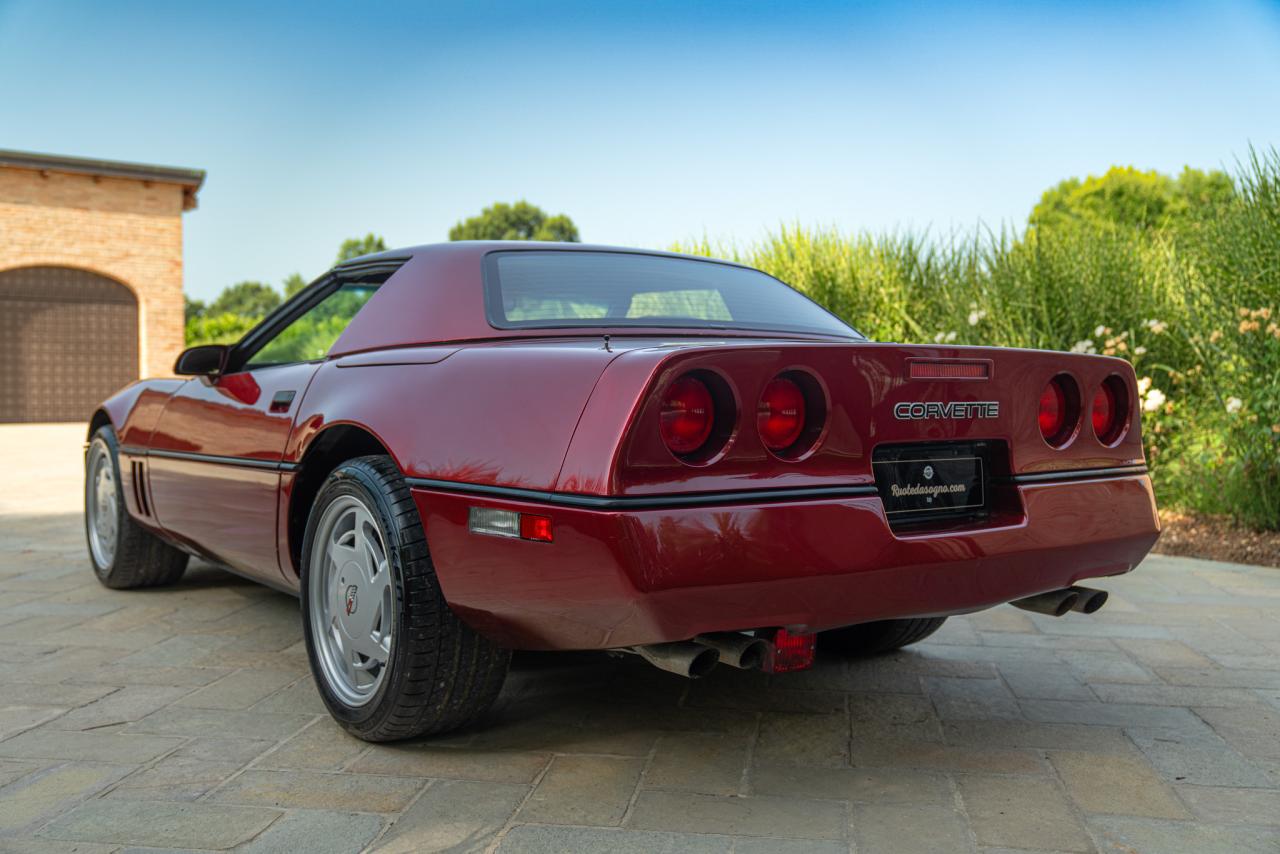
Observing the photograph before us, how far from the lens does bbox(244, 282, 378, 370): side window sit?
11.2 feet

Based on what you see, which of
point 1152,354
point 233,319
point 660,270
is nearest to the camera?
point 660,270

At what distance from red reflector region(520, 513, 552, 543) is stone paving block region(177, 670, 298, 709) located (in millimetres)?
1347

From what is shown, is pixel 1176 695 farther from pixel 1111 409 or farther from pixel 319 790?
pixel 319 790

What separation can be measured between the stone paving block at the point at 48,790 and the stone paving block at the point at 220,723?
0.29m

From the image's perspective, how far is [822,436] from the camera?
83.9 inches

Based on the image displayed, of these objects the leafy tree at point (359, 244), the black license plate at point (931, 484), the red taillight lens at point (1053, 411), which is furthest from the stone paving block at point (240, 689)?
the leafy tree at point (359, 244)

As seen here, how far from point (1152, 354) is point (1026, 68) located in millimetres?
8447

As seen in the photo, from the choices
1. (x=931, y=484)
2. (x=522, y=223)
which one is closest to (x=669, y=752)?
(x=931, y=484)

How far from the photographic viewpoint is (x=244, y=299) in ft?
286

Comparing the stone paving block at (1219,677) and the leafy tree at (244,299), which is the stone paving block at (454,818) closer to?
the stone paving block at (1219,677)

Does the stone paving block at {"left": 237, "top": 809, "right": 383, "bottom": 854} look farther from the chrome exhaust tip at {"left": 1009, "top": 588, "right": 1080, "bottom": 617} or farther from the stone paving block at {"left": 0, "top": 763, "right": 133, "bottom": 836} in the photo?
the chrome exhaust tip at {"left": 1009, "top": 588, "right": 1080, "bottom": 617}

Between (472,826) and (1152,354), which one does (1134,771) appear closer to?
(472,826)

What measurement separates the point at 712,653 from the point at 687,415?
0.49 meters

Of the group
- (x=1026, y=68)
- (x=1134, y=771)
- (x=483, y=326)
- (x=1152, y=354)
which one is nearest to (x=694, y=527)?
(x=483, y=326)
